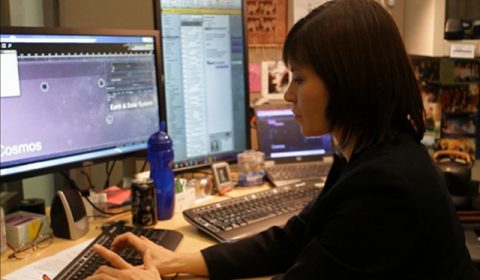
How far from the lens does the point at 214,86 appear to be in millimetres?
1811

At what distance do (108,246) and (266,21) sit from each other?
1098mm

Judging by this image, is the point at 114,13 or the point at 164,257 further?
the point at 114,13

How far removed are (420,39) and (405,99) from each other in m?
1.06

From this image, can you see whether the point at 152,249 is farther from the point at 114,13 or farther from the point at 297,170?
the point at 114,13

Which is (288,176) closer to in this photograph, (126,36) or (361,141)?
(126,36)

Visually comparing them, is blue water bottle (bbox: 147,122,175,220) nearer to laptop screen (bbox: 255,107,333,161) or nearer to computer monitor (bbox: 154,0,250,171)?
computer monitor (bbox: 154,0,250,171)

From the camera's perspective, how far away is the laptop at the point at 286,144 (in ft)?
6.26

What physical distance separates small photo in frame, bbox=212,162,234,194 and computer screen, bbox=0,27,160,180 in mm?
250

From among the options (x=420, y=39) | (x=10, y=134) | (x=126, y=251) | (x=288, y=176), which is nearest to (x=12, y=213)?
(x=10, y=134)

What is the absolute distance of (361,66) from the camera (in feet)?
3.04

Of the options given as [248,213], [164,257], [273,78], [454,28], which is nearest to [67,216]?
[164,257]

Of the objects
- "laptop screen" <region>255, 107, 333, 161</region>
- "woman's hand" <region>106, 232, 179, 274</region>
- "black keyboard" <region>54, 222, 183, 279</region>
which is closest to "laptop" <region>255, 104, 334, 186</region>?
"laptop screen" <region>255, 107, 333, 161</region>

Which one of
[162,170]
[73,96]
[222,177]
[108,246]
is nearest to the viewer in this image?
[108,246]

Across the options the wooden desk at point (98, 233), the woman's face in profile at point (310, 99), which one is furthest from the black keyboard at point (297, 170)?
the woman's face in profile at point (310, 99)
